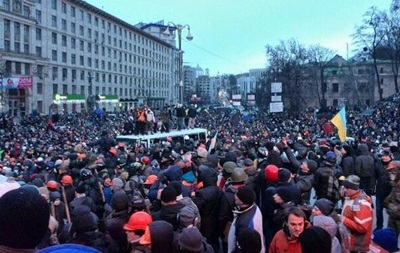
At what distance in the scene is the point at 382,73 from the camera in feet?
288

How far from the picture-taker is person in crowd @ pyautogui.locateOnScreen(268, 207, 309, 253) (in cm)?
452

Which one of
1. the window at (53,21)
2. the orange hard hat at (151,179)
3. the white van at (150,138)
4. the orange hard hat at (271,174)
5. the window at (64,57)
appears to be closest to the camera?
the orange hard hat at (271,174)

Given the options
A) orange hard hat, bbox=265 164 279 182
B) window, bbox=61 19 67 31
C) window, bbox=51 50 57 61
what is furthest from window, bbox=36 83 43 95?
orange hard hat, bbox=265 164 279 182

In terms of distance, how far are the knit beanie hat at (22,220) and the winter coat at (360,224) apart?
13.6ft

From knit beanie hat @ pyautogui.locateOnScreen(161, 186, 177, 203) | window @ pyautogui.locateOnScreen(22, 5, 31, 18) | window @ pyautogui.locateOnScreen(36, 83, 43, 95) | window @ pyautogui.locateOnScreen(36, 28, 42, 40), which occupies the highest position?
window @ pyautogui.locateOnScreen(22, 5, 31, 18)

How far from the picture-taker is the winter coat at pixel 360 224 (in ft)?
17.3

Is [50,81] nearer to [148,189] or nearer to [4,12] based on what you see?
[4,12]

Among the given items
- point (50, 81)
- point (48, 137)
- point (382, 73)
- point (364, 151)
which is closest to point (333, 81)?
point (382, 73)

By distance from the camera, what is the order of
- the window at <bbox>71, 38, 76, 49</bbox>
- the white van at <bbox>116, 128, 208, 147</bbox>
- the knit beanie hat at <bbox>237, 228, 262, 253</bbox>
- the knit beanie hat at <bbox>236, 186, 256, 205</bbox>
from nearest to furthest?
the knit beanie hat at <bbox>237, 228, 262, 253</bbox> → the knit beanie hat at <bbox>236, 186, 256, 205</bbox> → the white van at <bbox>116, 128, 208, 147</bbox> → the window at <bbox>71, 38, 76, 49</bbox>

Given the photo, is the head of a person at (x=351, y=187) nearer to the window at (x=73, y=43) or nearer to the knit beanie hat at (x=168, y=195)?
the knit beanie hat at (x=168, y=195)

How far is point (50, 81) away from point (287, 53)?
36328mm

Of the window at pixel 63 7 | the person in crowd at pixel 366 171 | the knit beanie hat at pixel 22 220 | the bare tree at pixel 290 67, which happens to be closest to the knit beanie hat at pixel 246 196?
the knit beanie hat at pixel 22 220

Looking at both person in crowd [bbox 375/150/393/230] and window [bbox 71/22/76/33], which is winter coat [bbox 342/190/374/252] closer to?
person in crowd [bbox 375/150/393/230]

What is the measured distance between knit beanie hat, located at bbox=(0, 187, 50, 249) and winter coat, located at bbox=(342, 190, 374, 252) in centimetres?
416
